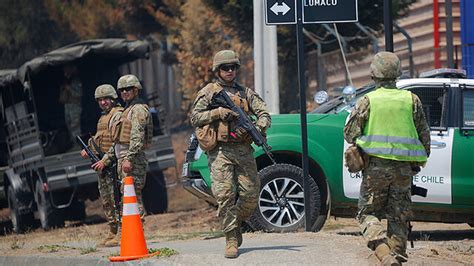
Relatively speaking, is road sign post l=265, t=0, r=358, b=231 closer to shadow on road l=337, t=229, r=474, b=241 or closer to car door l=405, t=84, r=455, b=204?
car door l=405, t=84, r=455, b=204

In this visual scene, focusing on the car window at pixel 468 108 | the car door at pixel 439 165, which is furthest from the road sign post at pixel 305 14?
the car window at pixel 468 108

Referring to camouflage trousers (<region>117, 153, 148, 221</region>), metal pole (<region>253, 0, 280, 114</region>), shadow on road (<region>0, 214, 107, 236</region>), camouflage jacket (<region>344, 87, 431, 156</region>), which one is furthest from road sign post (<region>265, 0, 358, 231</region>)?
shadow on road (<region>0, 214, 107, 236</region>)

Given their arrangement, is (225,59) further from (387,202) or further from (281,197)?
(281,197)

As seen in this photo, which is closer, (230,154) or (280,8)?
(230,154)

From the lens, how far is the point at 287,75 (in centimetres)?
2417

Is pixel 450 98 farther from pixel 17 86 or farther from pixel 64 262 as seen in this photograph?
pixel 17 86

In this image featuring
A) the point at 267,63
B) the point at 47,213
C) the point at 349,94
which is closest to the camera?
the point at 349,94

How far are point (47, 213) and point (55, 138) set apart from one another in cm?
174

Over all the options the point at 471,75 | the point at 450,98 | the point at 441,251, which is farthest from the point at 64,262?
the point at 471,75

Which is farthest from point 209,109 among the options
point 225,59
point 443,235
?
point 443,235

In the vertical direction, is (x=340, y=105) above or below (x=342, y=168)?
above

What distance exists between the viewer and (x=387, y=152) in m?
9.02

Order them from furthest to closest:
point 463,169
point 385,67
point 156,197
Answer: point 156,197 < point 463,169 < point 385,67

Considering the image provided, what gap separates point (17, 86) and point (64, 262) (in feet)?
31.1
